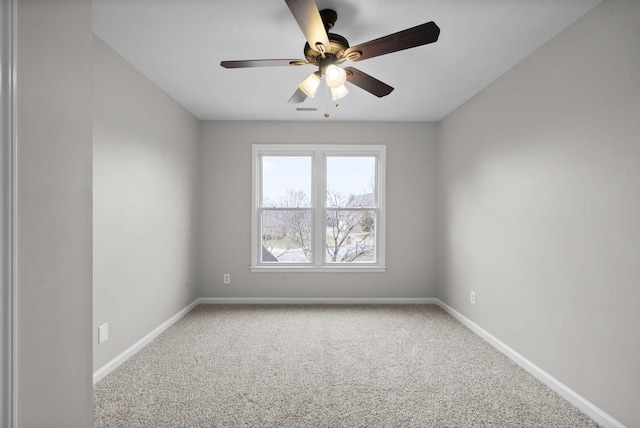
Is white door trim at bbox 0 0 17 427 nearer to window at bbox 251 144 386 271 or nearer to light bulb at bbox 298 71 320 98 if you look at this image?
light bulb at bbox 298 71 320 98

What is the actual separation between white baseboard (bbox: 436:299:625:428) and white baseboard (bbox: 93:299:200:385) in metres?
3.19

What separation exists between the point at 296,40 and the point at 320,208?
8.11 feet

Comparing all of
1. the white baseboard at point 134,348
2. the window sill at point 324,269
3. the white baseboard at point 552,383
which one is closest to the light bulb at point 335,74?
the white baseboard at point 552,383

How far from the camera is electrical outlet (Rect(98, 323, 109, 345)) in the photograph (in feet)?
8.25

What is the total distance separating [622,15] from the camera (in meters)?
1.89

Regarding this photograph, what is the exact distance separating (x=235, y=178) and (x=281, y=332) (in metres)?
2.12

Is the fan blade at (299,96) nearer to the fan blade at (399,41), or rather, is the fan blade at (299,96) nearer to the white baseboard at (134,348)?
the fan blade at (399,41)

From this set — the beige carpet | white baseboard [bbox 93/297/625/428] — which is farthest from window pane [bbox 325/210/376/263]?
the beige carpet

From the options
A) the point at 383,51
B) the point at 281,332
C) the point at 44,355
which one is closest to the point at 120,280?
the point at 281,332

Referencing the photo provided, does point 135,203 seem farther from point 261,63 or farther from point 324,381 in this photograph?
point 324,381

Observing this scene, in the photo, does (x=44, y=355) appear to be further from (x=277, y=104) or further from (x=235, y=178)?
(x=235, y=178)

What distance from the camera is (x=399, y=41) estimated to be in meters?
1.88

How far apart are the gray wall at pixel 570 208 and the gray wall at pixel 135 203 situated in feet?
10.6

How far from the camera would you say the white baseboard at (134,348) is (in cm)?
252
